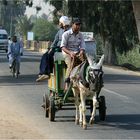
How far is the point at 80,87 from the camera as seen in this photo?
1145cm

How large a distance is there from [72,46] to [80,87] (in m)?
1.15

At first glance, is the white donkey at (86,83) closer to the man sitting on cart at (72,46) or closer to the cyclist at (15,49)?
the man sitting on cart at (72,46)

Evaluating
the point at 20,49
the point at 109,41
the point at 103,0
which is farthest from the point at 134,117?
the point at 109,41

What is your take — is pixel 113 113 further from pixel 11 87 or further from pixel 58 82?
pixel 11 87

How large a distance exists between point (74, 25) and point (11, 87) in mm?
9987

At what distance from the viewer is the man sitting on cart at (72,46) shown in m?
11.8

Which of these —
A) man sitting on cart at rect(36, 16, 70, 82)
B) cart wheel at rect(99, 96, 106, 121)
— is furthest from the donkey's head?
man sitting on cart at rect(36, 16, 70, 82)

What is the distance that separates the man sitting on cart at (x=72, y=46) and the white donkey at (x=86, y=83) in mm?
230

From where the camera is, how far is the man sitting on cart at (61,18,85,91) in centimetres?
1184

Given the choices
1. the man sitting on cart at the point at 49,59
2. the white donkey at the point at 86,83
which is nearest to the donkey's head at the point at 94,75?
the white donkey at the point at 86,83

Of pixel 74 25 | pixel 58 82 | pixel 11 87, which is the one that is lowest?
pixel 11 87

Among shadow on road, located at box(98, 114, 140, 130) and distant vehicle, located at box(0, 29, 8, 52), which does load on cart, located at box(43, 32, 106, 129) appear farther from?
distant vehicle, located at box(0, 29, 8, 52)

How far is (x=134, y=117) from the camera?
43.8 feet

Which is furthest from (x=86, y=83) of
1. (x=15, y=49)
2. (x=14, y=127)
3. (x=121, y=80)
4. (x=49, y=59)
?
(x=15, y=49)
